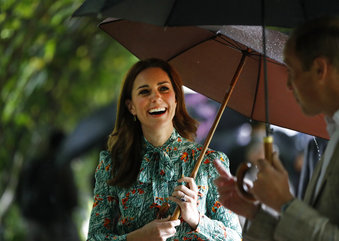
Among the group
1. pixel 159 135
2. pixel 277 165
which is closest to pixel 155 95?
pixel 159 135

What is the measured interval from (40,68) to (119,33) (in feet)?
13.7

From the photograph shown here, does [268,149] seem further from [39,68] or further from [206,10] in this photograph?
[39,68]

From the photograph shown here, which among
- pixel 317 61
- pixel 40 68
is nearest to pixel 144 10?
pixel 317 61

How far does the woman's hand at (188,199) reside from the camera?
10.3 ft

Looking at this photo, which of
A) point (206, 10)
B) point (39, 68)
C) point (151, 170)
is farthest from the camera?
point (39, 68)

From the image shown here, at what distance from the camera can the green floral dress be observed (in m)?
3.42

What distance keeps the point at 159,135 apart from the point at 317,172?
1.28 metres

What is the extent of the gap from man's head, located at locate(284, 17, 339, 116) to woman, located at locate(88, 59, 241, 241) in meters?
0.97

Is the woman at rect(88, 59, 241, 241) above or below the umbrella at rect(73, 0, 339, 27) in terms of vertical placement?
below

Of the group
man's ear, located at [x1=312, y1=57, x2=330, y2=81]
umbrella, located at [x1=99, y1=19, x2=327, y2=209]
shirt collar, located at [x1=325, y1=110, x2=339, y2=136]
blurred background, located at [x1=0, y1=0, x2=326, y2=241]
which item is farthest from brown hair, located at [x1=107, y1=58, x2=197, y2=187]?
blurred background, located at [x1=0, y1=0, x2=326, y2=241]

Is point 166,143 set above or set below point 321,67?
below

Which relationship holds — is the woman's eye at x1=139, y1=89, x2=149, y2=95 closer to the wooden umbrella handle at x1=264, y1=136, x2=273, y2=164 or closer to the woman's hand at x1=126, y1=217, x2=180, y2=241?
the woman's hand at x1=126, y1=217, x2=180, y2=241

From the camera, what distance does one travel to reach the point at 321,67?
2.34 m

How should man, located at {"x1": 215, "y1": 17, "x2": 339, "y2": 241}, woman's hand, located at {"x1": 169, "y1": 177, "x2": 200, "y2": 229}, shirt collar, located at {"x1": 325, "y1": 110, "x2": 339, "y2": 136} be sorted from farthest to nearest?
woman's hand, located at {"x1": 169, "y1": 177, "x2": 200, "y2": 229} → shirt collar, located at {"x1": 325, "y1": 110, "x2": 339, "y2": 136} → man, located at {"x1": 215, "y1": 17, "x2": 339, "y2": 241}
